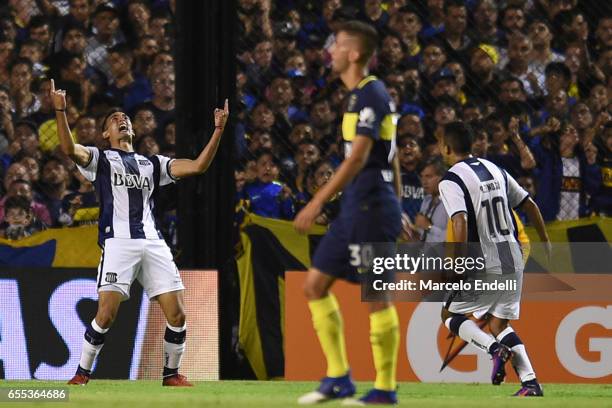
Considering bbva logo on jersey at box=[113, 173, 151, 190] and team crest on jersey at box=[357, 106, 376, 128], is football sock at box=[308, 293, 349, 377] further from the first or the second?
bbva logo on jersey at box=[113, 173, 151, 190]

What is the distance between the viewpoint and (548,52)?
40.7ft

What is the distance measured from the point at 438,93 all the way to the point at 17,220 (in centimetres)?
412

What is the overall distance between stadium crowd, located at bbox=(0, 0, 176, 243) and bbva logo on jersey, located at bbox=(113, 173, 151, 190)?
1.89m

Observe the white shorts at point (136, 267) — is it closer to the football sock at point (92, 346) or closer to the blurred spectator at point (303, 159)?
the football sock at point (92, 346)

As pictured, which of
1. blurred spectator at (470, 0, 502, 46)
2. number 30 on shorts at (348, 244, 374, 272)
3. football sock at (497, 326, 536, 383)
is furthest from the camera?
blurred spectator at (470, 0, 502, 46)

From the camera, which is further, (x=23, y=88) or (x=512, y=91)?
(x=512, y=91)

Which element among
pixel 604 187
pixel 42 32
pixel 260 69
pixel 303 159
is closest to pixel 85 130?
pixel 42 32

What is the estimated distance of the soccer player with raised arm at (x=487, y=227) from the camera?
28.9 ft

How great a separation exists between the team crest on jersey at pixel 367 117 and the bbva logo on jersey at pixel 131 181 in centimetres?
328

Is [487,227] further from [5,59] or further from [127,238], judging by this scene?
[5,59]

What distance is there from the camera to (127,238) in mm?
9289

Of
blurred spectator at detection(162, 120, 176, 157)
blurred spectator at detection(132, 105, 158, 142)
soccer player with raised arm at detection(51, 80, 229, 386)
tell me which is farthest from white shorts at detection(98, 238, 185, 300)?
blurred spectator at detection(162, 120, 176, 157)

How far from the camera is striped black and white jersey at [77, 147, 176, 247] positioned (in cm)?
930

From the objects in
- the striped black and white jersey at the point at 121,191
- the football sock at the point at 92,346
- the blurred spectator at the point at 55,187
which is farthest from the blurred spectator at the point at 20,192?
the football sock at the point at 92,346
